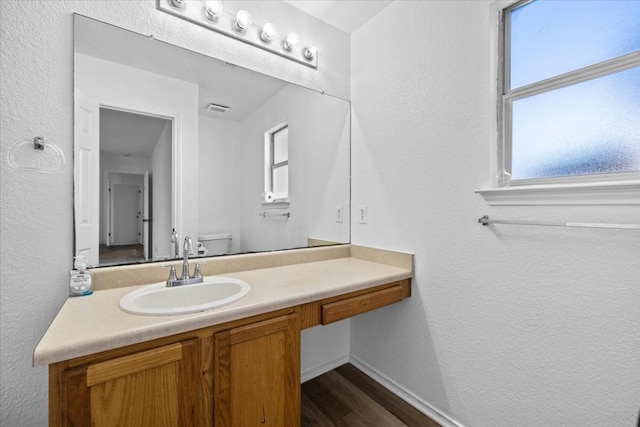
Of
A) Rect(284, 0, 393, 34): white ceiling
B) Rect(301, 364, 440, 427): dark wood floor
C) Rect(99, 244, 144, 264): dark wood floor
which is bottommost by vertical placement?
Rect(301, 364, 440, 427): dark wood floor

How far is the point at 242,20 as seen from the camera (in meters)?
1.59

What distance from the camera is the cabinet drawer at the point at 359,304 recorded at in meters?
1.35

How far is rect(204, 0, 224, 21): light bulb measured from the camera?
148 centimetres

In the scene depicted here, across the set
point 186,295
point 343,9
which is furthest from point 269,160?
point 343,9

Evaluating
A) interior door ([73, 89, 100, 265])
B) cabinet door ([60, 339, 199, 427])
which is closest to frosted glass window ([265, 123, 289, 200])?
interior door ([73, 89, 100, 265])

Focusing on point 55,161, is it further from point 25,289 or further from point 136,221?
point 25,289

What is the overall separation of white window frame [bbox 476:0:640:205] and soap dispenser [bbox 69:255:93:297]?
1724mm

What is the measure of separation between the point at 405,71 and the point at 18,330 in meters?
2.17

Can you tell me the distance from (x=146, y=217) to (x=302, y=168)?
3.24 feet

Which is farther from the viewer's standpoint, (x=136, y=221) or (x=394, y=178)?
(x=394, y=178)

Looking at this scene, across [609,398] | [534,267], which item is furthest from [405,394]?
[534,267]

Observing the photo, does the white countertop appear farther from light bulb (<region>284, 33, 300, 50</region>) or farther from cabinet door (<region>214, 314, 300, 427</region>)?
light bulb (<region>284, 33, 300, 50</region>)

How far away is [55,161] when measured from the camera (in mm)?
1164

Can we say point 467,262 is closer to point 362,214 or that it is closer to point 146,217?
point 362,214
